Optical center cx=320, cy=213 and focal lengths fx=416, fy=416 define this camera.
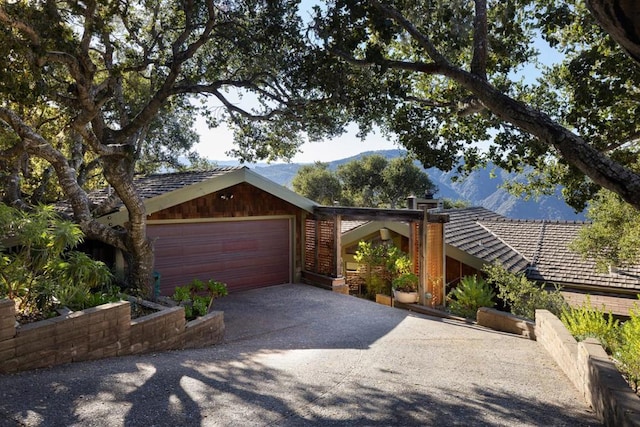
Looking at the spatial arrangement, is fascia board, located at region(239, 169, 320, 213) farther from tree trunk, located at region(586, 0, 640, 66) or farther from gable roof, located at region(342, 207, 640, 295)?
tree trunk, located at region(586, 0, 640, 66)

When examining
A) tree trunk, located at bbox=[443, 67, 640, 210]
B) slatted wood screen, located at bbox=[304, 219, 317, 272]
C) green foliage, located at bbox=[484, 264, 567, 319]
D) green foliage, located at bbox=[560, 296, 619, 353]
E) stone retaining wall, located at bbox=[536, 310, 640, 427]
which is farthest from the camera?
slatted wood screen, located at bbox=[304, 219, 317, 272]

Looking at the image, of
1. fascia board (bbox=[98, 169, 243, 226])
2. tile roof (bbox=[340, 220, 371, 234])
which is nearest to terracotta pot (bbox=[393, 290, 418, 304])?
tile roof (bbox=[340, 220, 371, 234])

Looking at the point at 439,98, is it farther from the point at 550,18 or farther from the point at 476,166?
the point at 550,18

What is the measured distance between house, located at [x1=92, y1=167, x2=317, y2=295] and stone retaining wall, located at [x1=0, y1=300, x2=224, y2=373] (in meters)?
3.80

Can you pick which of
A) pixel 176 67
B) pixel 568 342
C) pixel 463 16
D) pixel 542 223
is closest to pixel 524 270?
pixel 542 223

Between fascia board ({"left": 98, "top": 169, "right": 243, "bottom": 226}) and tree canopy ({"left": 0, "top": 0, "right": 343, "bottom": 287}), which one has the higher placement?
tree canopy ({"left": 0, "top": 0, "right": 343, "bottom": 287})

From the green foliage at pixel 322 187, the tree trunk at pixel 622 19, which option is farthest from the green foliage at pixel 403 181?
the tree trunk at pixel 622 19

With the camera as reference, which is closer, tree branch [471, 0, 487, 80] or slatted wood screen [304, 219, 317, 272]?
tree branch [471, 0, 487, 80]

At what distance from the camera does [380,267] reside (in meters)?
12.3

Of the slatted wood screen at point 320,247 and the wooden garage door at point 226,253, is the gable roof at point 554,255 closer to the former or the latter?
the slatted wood screen at point 320,247

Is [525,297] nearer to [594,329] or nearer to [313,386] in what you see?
[594,329]

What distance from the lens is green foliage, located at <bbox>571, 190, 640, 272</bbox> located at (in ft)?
32.7

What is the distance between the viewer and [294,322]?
28.4 feet

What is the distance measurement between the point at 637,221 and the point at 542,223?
8514 millimetres
